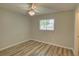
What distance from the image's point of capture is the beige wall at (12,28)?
1.25 m

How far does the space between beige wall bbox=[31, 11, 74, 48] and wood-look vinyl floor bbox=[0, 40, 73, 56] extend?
0.08 meters

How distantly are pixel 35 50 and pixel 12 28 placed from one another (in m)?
0.46

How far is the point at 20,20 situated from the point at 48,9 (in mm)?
436

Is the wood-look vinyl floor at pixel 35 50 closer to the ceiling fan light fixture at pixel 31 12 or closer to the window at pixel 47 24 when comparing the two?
the window at pixel 47 24

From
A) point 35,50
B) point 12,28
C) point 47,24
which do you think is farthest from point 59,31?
point 12,28

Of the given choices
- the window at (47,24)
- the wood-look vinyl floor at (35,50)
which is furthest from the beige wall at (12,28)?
the window at (47,24)

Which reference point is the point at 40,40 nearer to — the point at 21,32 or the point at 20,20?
the point at 21,32

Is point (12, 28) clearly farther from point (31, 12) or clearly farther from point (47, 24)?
point (47, 24)

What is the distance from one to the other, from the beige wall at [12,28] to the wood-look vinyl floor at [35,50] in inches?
3.5

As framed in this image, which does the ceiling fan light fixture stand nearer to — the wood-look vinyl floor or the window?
the window

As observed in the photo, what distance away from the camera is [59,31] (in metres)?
1.39

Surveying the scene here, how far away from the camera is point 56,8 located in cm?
124

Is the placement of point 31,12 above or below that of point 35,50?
Answer: above

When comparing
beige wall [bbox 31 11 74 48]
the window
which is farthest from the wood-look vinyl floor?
the window
